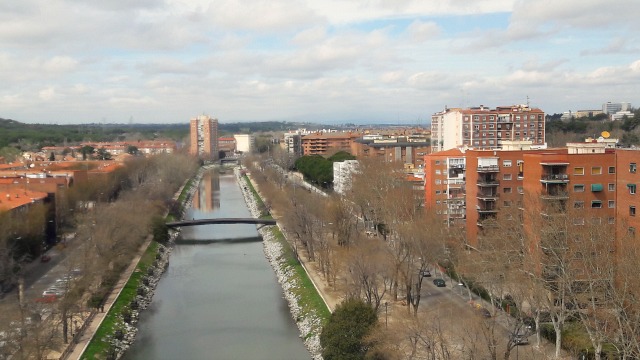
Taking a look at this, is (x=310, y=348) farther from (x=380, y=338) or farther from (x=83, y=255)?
(x=83, y=255)

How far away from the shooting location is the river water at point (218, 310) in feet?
58.2

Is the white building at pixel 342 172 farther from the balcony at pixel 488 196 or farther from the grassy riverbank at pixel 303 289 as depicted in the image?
the balcony at pixel 488 196

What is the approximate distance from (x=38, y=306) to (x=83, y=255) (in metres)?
4.78

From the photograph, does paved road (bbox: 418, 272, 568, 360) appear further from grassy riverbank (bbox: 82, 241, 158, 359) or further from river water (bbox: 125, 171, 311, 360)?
grassy riverbank (bbox: 82, 241, 158, 359)

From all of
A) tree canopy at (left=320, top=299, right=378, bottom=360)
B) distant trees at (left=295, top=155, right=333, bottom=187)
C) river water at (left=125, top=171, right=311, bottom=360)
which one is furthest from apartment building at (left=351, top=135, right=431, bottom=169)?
tree canopy at (left=320, top=299, right=378, bottom=360)

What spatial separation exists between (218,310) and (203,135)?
94.3 metres

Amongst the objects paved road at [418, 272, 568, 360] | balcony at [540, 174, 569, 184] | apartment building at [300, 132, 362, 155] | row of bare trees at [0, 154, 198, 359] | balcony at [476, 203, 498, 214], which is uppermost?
apartment building at [300, 132, 362, 155]

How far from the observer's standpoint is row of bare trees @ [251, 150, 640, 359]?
43.2 feet

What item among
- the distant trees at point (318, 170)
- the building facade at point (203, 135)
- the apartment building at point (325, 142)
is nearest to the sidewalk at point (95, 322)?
the distant trees at point (318, 170)

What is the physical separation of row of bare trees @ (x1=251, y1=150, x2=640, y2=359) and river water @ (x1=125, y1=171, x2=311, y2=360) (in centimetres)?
241

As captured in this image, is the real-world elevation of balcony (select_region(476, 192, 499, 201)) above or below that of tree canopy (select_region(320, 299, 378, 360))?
above

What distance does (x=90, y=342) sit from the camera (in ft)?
54.6

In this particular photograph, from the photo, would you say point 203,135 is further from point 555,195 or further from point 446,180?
point 555,195

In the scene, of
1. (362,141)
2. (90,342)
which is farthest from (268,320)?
(362,141)
